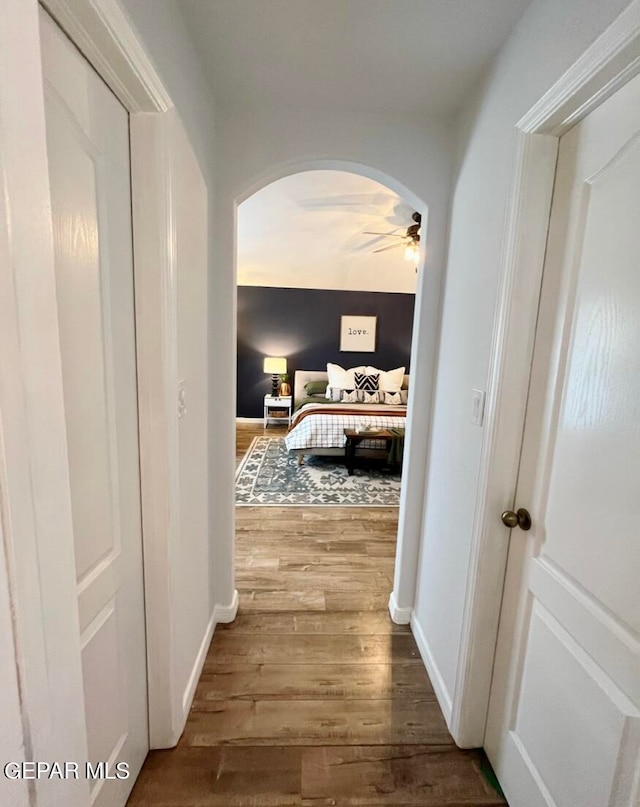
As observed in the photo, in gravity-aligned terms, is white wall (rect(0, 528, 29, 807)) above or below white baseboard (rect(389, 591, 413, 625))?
above

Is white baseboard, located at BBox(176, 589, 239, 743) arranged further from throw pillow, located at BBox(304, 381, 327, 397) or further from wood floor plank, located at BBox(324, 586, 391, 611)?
throw pillow, located at BBox(304, 381, 327, 397)

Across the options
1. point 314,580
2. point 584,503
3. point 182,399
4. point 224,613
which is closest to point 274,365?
point 314,580

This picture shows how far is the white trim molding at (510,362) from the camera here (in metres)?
0.96

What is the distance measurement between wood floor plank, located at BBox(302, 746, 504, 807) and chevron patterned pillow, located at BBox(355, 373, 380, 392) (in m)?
4.96

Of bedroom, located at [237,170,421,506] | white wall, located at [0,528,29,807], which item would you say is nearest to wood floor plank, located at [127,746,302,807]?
white wall, located at [0,528,29,807]

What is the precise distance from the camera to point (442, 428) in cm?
166

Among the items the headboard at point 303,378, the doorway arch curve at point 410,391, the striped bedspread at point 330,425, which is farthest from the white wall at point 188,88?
the headboard at point 303,378

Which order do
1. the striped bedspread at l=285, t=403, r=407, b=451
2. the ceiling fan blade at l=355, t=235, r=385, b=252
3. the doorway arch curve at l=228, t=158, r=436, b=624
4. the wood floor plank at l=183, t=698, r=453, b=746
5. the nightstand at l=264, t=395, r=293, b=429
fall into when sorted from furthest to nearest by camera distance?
the nightstand at l=264, t=395, r=293, b=429 → the ceiling fan blade at l=355, t=235, r=385, b=252 → the striped bedspread at l=285, t=403, r=407, b=451 → the doorway arch curve at l=228, t=158, r=436, b=624 → the wood floor plank at l=183, t=698, r=453, b=746

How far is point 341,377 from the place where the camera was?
20.2 feet

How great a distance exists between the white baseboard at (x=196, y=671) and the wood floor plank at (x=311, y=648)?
42 millimetres

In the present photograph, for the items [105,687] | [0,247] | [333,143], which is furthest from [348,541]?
[0,247]

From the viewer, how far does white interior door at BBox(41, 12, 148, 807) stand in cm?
78

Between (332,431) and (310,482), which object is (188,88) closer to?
(310,482)

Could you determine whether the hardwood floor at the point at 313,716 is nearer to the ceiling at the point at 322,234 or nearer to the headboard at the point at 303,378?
the ceiling at the point at 322,234
